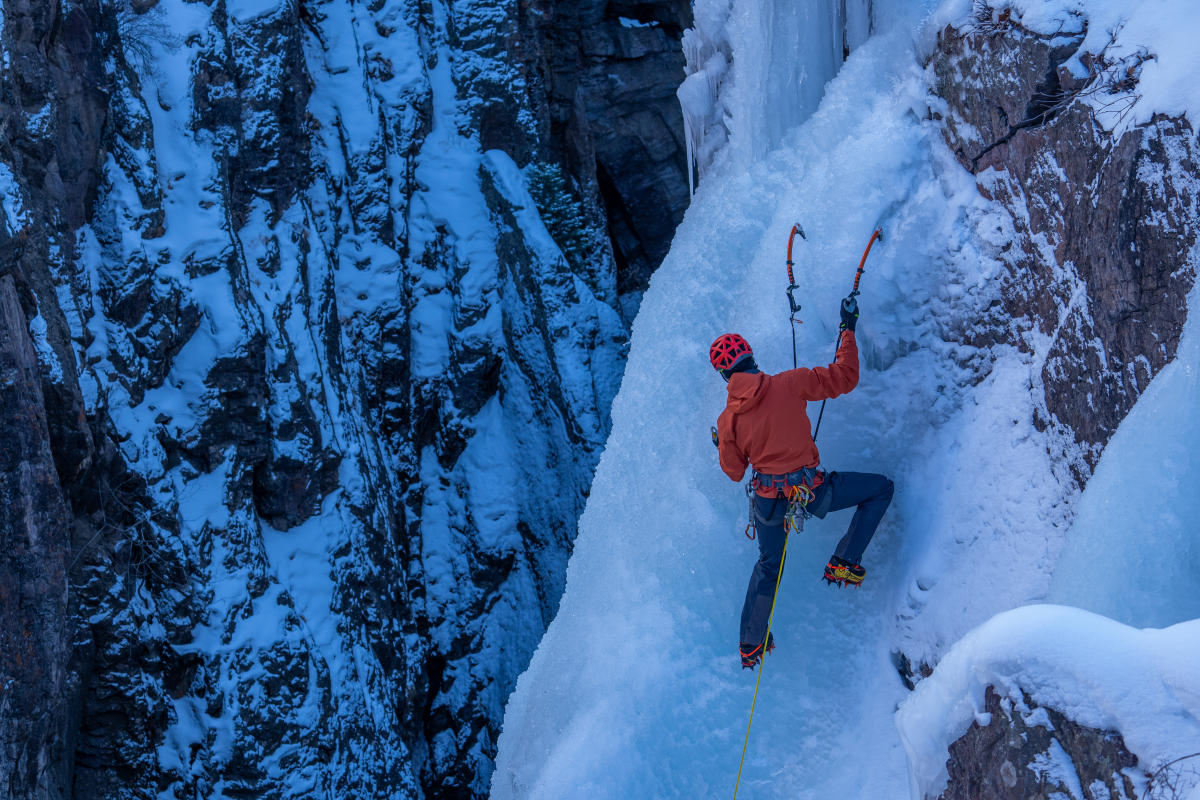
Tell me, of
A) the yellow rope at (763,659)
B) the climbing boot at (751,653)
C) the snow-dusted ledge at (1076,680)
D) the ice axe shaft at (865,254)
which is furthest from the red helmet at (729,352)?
the snow-dusted ledge at (1076,680)

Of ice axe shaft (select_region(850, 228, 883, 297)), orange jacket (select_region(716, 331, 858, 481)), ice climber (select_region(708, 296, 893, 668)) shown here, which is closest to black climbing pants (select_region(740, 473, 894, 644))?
ice climber (select_region(708, 296, 893, 668))

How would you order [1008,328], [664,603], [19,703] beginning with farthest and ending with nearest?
[19,703], [664,603], [1008,328]

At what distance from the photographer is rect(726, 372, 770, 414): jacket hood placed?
12.5 ft

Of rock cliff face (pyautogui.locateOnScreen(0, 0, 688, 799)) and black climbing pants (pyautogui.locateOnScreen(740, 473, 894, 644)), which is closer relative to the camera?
black climbing pants (pyautogui.locateOnScreen(740, 473, 894, 644))

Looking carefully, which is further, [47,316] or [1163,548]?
[47,316]

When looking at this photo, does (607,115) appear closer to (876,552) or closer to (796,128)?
(796,128)

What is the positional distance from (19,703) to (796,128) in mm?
6577

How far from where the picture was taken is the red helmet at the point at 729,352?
13.1 feet

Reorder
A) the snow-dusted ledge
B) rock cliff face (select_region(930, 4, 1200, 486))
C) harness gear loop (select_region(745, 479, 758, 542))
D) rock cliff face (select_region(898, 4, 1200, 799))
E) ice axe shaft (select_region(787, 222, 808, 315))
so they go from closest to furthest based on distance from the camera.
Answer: the snow-dusted ledge
rock cliff face (select_region(898, 4, 1200, 799))
rock cliff face (select_region(930, 4, 1200, 486))
harness gear loop (select_region(745, 479, 758, 542))
ice axe shaft (select_region(787, 222, 808, 315))

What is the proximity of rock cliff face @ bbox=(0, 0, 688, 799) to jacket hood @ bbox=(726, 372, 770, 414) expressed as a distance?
16.1 ft

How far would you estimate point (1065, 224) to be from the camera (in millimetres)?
3529

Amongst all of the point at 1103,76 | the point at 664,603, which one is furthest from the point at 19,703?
the point at 1103,76

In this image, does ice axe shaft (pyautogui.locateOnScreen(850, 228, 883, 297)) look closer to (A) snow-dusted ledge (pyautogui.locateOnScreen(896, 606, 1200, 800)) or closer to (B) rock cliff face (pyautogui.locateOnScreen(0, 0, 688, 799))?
(A) snow-dusted ledge (pyautogui.locateOnScreen(896, 606, 1200, 800))

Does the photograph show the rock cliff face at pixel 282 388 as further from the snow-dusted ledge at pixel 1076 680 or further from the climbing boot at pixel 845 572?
the snow-dusted ledge at pixel 1076 680
